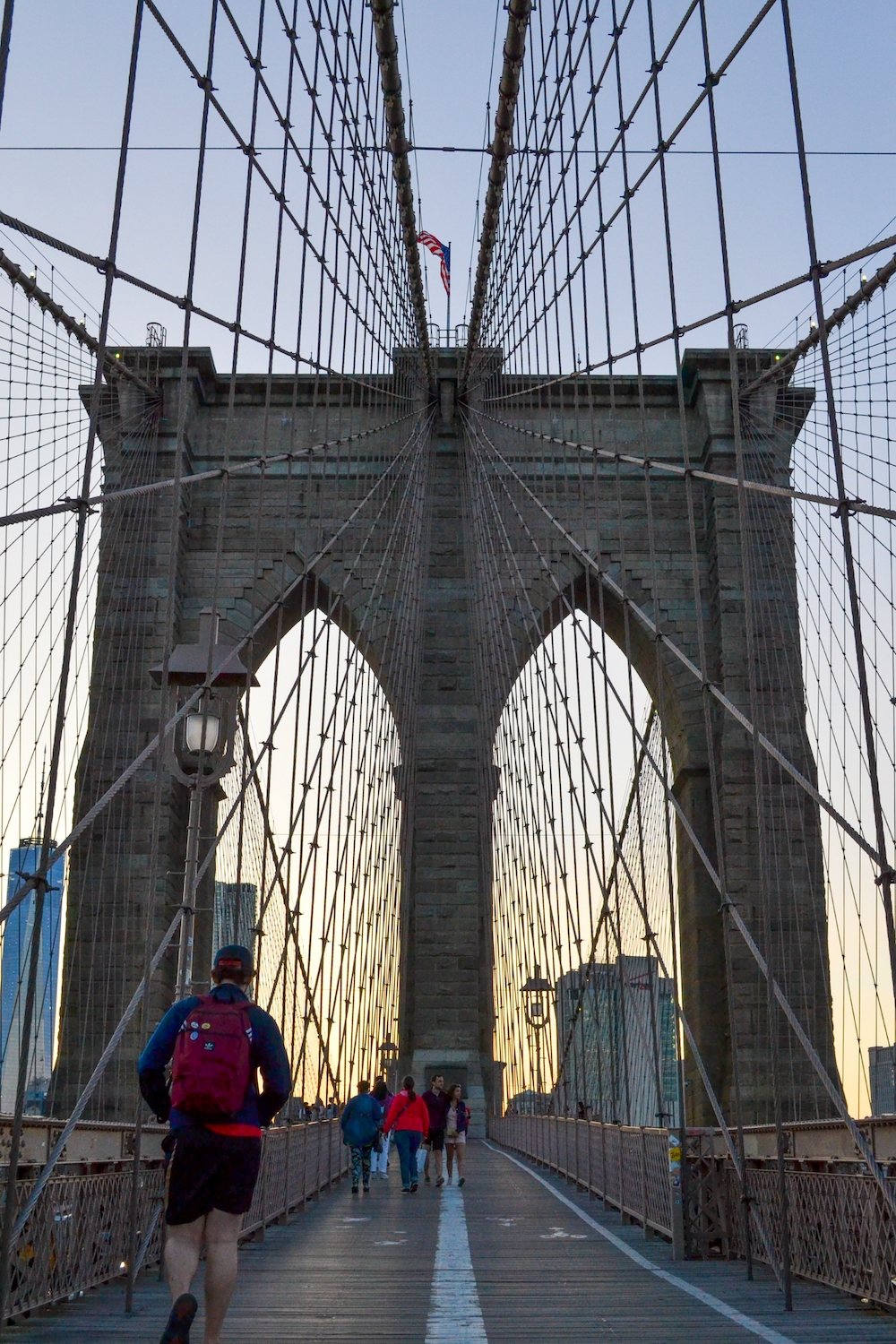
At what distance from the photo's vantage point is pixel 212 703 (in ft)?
24.3

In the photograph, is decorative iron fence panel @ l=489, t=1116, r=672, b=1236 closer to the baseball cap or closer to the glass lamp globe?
the glass lamp globe

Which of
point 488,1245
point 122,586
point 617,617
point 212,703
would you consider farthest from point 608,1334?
point 617,617

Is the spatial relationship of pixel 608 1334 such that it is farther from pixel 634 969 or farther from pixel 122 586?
pixel 634 969

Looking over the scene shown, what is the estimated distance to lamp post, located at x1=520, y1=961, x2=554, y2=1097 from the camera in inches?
650

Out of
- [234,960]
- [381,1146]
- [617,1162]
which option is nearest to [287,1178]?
[617,1162]

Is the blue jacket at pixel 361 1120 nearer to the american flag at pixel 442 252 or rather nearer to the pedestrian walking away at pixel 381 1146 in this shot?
the pedestrian walking away at pixel 381 1146

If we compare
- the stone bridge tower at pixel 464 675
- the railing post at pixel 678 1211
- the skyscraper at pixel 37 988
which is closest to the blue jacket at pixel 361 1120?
the railing post at pixel 678 1211

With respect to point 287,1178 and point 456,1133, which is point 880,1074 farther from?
point 287,1178

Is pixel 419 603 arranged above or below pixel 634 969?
above

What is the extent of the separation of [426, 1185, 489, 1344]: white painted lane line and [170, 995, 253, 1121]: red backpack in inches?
35.5

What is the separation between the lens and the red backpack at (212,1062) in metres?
3.26

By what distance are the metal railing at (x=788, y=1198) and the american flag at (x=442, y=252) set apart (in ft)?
55.0

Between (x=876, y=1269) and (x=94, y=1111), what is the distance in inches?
612

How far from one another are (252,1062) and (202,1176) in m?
0.28
